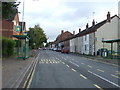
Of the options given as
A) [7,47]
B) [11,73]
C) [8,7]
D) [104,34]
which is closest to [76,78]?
[11,73]

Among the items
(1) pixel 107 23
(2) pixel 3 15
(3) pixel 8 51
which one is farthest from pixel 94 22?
(2) pixel 3 15

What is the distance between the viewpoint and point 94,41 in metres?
40.7

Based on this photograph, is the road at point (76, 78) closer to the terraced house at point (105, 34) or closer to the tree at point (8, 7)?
the tree at point (8, 7)

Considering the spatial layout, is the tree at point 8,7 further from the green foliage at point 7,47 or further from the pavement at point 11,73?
the green foliage at point 7,47

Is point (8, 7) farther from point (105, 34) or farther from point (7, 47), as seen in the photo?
point (105, 34)

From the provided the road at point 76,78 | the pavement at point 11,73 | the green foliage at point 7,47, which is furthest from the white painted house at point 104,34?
the pavement at point 11,73

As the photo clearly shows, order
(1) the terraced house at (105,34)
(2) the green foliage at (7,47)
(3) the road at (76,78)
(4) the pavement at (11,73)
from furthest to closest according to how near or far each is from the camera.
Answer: (1) the terraced house at (105,34), (2) the green foliage at (7,47), (3) the road at (76,78), (4) the pavement at (11,73)

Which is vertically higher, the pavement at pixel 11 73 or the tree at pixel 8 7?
the tree at pixel 8 7

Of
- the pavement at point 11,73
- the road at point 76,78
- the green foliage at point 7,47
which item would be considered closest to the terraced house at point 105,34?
the green foliage at point 7,47

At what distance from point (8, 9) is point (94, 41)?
2867 cm

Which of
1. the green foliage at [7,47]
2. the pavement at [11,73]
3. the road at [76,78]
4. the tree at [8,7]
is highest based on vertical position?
the tree at [8,7]

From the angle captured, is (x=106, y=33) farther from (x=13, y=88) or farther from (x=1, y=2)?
(x=13, y=88)

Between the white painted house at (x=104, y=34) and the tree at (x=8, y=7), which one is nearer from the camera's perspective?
the tree at (x=8, y=7)

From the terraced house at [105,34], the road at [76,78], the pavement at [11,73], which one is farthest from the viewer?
the terraced house at [105,34]
